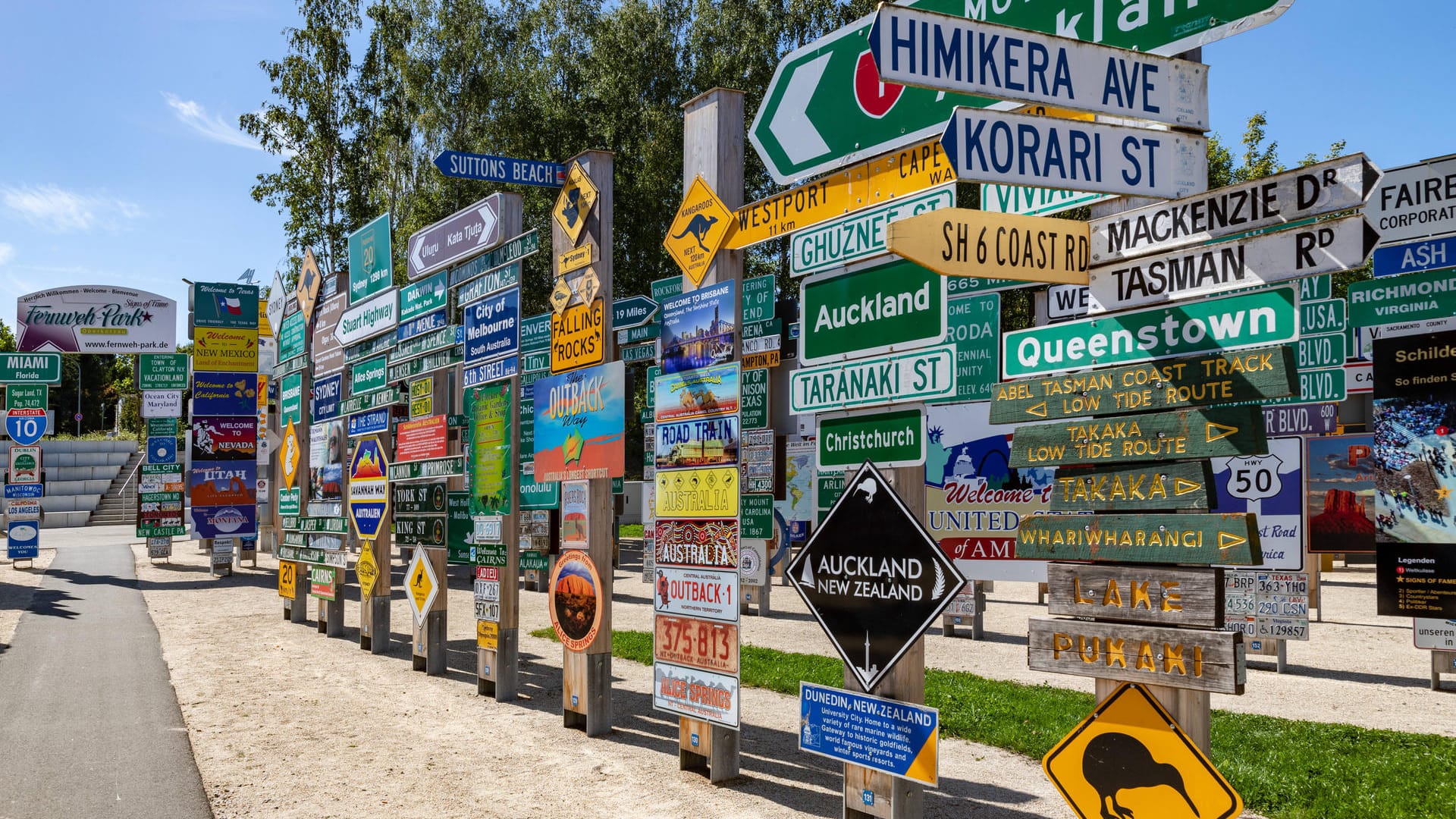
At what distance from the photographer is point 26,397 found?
27.3 metres

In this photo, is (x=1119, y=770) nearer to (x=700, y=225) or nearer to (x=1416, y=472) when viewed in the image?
(x=700, y=225)

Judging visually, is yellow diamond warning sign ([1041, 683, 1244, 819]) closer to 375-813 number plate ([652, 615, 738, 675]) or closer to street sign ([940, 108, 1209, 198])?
→ street sign ([940, 108, 1209, 198])

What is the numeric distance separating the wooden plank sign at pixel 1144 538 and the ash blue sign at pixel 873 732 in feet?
3.25

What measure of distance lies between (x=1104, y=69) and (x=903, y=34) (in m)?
0.83

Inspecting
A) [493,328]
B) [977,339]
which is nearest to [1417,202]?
[977,339]

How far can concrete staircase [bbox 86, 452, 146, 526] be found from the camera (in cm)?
4781

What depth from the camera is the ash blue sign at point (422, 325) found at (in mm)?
12398

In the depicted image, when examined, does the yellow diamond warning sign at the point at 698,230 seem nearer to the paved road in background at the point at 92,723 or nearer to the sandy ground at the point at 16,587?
the paved road in background at the point at 92,723

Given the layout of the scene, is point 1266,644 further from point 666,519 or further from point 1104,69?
point 1104,69

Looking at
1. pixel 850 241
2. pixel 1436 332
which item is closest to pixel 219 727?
pixel 850 241

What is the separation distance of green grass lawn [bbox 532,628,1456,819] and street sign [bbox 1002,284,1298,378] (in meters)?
3.58

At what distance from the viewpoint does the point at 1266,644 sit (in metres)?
12.4

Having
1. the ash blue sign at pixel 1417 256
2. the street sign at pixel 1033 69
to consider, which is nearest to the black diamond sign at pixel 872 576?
the street sign at pixel 1033 69

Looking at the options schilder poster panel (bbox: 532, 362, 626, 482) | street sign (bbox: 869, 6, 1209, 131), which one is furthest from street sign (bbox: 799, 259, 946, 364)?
schilder poster panel (bbox: 532, 362, 626, 482)
